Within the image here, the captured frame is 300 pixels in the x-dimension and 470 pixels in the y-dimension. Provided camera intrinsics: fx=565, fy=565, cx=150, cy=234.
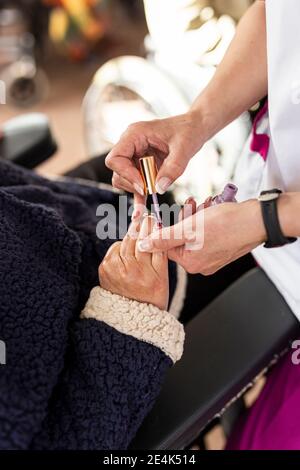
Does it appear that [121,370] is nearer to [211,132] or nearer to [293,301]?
[293,301]

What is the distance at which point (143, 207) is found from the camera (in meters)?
0.69

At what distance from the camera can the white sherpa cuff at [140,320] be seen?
62cm

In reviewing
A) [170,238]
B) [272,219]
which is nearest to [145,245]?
[170,238]

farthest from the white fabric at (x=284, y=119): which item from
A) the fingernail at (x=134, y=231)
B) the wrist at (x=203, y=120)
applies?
the fingernail at (x=134, y=231)

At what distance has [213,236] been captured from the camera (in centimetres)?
61

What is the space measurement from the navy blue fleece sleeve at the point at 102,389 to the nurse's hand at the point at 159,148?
0.18 m

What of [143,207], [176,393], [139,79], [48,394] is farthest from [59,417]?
[139,79]

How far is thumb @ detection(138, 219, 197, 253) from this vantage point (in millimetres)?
615

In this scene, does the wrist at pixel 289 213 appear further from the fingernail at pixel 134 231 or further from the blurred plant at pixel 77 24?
the blurred plant at pixel 77 24

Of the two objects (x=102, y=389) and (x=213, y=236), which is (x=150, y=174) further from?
(x=102, y=389)

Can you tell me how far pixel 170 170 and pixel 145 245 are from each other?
0.33 ft

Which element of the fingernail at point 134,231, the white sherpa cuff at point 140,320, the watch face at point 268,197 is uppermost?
the watch face at point 268,197

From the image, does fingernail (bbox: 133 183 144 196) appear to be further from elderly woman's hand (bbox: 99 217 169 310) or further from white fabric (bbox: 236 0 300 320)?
white fabric (bbox: 236 0 300 320)
